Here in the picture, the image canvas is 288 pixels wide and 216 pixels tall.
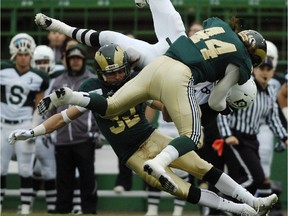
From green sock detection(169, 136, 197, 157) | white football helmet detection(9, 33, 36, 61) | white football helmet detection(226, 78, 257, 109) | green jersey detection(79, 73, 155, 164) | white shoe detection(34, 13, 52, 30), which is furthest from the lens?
white football helmet detection(9, 33, 36, 61)

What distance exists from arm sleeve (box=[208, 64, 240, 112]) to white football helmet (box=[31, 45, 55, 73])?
143 inches

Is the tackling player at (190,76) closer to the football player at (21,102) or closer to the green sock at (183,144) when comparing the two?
the green sock at (183,144)

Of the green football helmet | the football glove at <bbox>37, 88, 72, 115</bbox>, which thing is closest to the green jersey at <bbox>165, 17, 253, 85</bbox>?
the green football helmet

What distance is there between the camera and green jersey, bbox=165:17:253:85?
327 inches

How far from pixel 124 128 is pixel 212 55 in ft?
3.34

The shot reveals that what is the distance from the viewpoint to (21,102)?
1131 centimetres

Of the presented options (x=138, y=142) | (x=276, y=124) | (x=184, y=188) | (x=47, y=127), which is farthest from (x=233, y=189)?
(x=276, y=124)

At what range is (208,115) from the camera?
8.95 m

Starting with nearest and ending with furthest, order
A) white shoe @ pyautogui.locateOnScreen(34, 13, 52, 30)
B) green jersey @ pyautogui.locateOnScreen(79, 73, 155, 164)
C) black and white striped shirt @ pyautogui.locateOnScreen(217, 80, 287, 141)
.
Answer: green jersey @ pyautogui.locateOnScreen(79, 73, 155, 164) → white shoe @ pyautogui.locateOnScreen(34, 13, 52, 30) → black and white striped shirt @ pyautogui.locateOnScreen(217, 80, 287, 141)

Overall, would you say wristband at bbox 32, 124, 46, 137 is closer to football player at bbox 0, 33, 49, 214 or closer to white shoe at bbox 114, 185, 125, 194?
football player at bbox 0, 33, 49, 214

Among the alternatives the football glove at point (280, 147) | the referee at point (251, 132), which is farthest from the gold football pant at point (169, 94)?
the football glove at point (280, 147)

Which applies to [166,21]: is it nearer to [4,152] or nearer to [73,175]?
[73,175]

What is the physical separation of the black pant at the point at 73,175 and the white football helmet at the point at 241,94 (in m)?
2.61

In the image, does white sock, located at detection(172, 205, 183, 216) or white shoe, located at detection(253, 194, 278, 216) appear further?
white sock, located at detection(172, 205, 183, 216)
